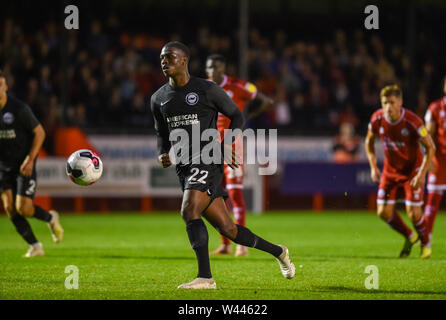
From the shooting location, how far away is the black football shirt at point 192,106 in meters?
6.66

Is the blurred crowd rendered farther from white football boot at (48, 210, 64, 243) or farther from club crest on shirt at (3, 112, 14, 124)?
club crest on shirt at (3, 112, 14, 124)

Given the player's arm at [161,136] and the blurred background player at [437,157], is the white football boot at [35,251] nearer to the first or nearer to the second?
the player's arm at [161,136]

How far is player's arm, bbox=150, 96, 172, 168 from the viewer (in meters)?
6.73

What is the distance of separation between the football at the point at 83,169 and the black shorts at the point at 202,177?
3.93 feet

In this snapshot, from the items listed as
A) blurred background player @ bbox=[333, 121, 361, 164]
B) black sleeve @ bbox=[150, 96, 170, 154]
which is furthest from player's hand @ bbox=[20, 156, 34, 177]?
blurred background player @ bbox=[333, 121, 361, 164]

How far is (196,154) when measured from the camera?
666cm

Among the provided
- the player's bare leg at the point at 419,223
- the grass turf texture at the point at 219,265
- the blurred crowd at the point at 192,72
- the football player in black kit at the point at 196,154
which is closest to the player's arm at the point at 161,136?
the football player in black kit at the point at 196,154

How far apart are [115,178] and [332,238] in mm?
6873

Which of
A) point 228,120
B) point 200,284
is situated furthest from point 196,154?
point 228,120

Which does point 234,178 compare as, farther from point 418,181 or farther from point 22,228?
point 22,228

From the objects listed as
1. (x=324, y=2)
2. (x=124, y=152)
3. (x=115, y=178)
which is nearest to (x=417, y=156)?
(x=115, y=178)

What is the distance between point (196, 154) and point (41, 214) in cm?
394

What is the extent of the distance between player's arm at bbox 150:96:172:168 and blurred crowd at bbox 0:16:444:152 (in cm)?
1210

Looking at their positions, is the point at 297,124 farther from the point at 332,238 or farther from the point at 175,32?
the point at 332,238
